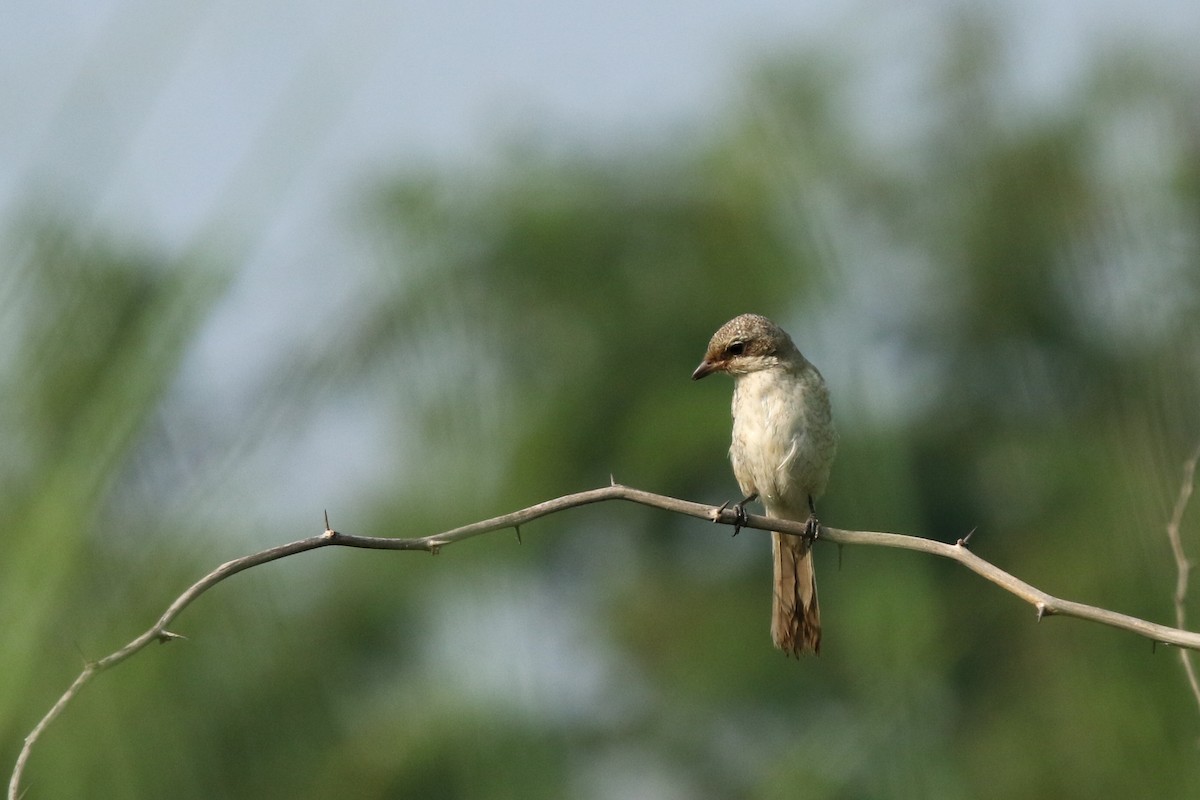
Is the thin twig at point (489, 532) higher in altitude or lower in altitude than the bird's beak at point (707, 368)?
lower

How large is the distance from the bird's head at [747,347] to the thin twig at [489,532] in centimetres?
254

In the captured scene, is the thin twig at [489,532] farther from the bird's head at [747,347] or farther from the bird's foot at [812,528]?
the bird's head at [747,347]

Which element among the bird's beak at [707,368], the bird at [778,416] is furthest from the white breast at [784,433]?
the bird's beak at [707,368]

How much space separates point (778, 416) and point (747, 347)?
296 mm

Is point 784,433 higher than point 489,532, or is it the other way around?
point 784,433

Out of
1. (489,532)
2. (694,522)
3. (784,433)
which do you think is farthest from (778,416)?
(694,522)

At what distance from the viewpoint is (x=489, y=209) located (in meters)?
22.8

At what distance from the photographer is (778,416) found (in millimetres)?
5363

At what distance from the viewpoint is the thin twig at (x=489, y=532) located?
231cm

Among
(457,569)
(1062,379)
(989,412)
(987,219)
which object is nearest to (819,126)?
(987,219)

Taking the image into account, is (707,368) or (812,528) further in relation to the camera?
(707,368)

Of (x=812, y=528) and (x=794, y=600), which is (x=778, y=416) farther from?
(x=812, y=528)

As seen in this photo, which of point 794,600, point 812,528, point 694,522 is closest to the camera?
point 812,528

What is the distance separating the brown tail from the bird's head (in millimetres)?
682
